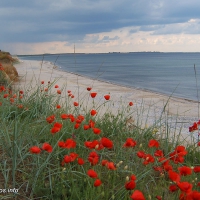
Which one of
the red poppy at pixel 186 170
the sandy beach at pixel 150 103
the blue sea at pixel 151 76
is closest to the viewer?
the red poppy at pixel 186 170

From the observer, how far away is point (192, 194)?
158 centimetres

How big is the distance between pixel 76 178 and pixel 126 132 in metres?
1.56

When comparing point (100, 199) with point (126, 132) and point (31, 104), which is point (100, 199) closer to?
point (126, 132)

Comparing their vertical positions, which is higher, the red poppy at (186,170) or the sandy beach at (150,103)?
the red poppy at (186,170)

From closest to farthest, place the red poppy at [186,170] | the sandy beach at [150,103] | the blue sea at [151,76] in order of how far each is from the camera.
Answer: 1. the red poppy at [186,170]
2. the sandy beach at [150,103]
3. the blue sea at [151,76]

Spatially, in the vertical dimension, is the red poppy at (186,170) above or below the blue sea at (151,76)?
above

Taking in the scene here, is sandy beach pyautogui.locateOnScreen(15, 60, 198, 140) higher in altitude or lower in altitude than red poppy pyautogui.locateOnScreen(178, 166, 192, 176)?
lower

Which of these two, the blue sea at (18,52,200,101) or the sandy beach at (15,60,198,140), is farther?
the blue sea at (18,52,200,101)

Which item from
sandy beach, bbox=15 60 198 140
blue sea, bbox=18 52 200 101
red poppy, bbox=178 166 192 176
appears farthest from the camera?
blue sea, bbox=18 52 200 101

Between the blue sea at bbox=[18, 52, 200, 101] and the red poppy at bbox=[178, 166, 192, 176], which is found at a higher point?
the red poppy at bbox=[178, 166, 192, 176]

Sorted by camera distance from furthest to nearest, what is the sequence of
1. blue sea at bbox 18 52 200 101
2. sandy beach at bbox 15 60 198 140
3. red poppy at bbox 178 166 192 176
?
blue sea at bbox 18 52 200 101
sandy beach at bbox 15 60 198 140
red poppy at bbox 178 166 192 176

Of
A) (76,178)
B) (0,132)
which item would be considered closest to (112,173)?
(76,178)

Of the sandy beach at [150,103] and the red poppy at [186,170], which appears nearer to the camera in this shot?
the red poppy at [186,170]

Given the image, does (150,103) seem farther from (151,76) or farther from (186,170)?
(151,76)
